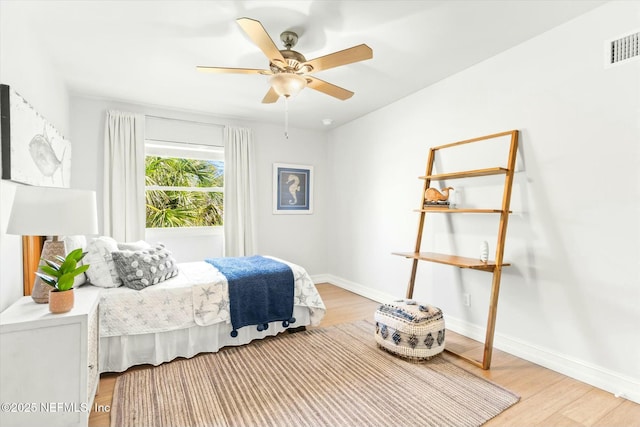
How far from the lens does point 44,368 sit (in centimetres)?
150

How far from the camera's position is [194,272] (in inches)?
120

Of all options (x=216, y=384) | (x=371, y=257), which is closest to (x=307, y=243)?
(x=371, y=257)

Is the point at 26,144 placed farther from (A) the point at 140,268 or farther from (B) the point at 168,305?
(B) the point at 168,305

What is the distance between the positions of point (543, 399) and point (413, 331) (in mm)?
891

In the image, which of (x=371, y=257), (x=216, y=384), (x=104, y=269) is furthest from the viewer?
(x=371, y=257)

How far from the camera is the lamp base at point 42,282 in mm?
1759

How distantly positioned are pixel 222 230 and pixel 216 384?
2629 millimetres

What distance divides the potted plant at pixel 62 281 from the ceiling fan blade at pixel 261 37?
154 cm

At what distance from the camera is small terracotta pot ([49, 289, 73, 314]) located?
159 cm

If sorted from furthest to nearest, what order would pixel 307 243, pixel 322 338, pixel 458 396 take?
pixel 307 243, pixel 322 338, pixel 458 396

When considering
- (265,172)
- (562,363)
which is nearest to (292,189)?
(265,172)

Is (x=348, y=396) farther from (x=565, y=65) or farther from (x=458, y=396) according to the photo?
(x=565, y=65)

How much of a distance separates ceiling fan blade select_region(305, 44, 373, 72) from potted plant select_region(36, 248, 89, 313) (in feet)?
6.23

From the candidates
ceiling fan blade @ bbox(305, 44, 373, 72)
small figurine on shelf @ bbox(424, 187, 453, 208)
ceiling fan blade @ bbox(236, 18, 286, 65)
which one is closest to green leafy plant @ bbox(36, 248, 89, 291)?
ceiling fan blade @ bbox(236, 18, 286, 65)
